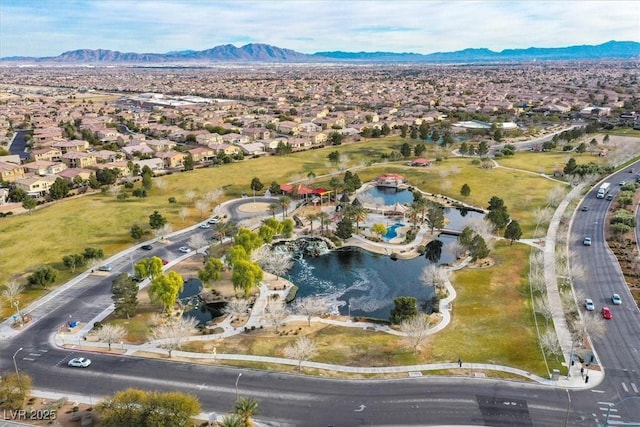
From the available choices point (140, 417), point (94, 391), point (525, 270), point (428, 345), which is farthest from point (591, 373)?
point (94, 391)

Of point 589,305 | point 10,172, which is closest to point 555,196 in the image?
point 589,305

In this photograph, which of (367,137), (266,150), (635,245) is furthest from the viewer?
(367,137)

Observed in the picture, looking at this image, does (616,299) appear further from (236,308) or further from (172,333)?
(172,333)

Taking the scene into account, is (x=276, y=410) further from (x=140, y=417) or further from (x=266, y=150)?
(x=266, y=150)

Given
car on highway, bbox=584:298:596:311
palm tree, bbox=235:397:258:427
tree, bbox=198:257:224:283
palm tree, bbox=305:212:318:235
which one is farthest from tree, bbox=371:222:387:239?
palm tree, bbox=235:397:258:427

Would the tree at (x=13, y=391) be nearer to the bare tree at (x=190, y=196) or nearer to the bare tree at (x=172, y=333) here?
the bare tree at (x=172, y=333)
